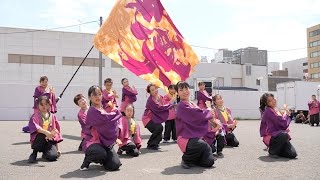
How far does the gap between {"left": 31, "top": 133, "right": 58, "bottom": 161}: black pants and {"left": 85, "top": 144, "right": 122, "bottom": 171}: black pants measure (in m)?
1.28

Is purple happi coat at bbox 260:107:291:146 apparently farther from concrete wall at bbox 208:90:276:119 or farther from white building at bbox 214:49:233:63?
white building at bbox 214:49:233:63

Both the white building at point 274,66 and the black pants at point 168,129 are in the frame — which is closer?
the black pants at point 168,129

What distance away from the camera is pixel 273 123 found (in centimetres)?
717

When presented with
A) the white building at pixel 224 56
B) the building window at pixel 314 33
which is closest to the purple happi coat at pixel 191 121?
the white building at pixel 224 56

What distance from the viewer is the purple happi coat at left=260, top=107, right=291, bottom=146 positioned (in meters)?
7.10

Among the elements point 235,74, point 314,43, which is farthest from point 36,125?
point 314,43

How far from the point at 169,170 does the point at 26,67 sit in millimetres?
30501

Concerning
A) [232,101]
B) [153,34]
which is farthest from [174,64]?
[232,101]

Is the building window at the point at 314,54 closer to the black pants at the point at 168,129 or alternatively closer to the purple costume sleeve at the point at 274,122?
the black pants at the point at 168,129

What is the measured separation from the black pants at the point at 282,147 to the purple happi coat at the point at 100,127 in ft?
10.8

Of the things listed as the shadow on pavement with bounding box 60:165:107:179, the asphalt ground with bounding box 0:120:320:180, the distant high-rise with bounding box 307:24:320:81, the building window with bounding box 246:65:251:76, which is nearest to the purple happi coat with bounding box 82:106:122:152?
the shadow on pavement with bounding box 60:165:107:179

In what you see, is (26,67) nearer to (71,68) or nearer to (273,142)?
(71,68)

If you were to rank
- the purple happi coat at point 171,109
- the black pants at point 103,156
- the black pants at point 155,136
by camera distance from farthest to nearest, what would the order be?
the purple happi coat at point 171,109, the black pants at point 155,136, the black pants at point 103,156

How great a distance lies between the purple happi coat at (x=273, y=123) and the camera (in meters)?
7.10
